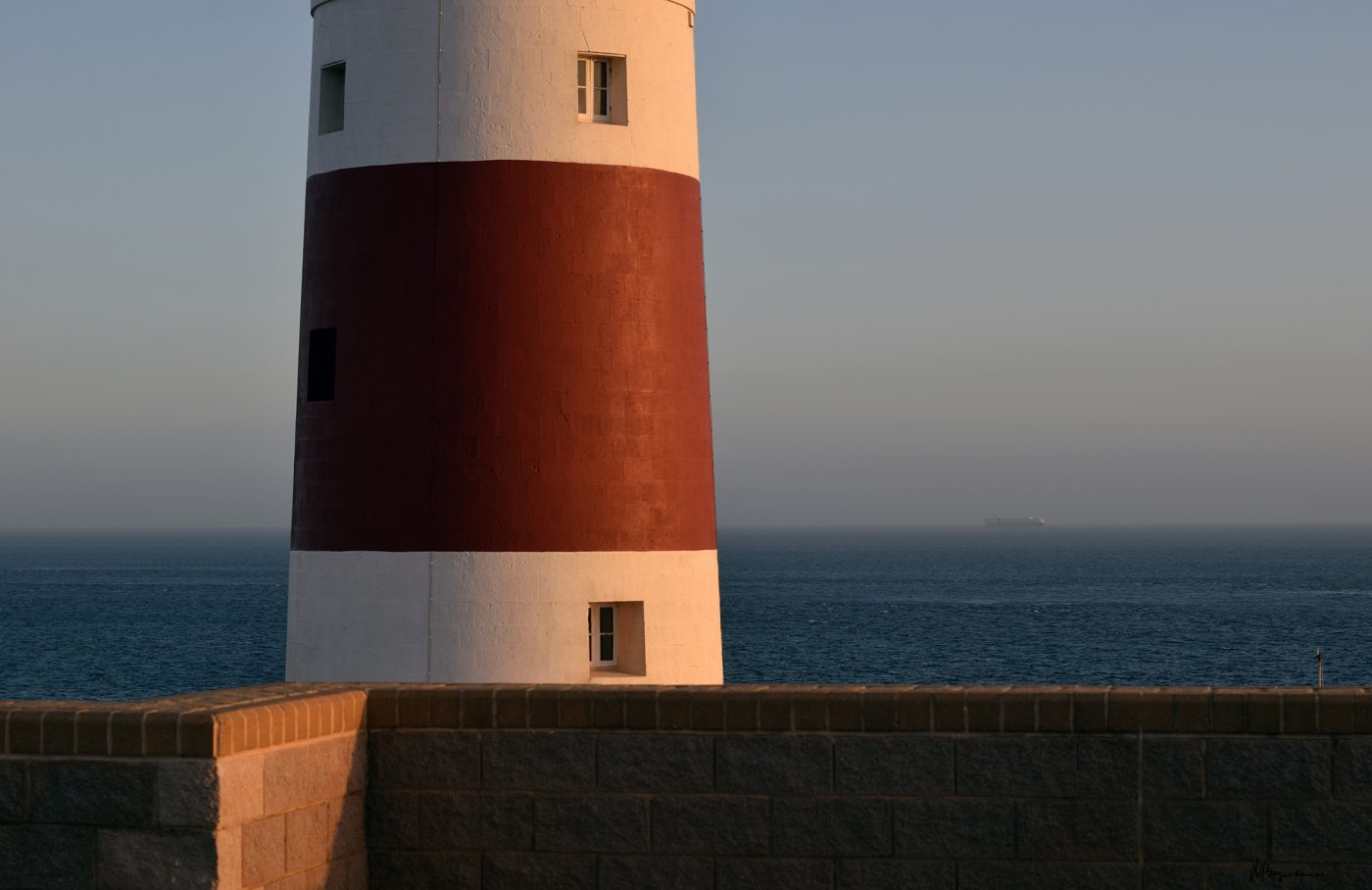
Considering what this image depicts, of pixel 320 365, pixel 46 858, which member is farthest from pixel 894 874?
pixel 320 365

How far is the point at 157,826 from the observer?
809cm

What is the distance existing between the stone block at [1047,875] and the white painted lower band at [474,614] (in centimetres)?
524

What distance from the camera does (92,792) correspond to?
8219 millimetres

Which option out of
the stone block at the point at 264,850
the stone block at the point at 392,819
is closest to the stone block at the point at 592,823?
the stone block at the point at 392,819

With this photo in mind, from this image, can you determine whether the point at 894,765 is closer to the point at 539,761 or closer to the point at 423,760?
the point at 539,761

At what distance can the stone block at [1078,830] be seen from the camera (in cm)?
862

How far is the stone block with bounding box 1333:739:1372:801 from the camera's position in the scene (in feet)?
27.7

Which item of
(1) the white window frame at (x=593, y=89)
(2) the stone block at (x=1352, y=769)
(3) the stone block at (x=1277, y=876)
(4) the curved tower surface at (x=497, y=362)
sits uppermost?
(1) the white window frame at (x=593, y=89)

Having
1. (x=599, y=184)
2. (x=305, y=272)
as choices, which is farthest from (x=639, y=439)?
(x=305, y=272)

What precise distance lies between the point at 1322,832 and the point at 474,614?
6.76 metres

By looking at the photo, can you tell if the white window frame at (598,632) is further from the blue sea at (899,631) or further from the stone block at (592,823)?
the blue sea at (899,631)

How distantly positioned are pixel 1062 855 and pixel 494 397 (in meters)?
6.25

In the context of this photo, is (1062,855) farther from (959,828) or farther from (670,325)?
(670,325)

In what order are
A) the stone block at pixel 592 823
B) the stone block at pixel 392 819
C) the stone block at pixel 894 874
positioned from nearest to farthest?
the stone block at pixel 894 874
the stone block at pixel 592 823
the stone block at pixel 392 819
